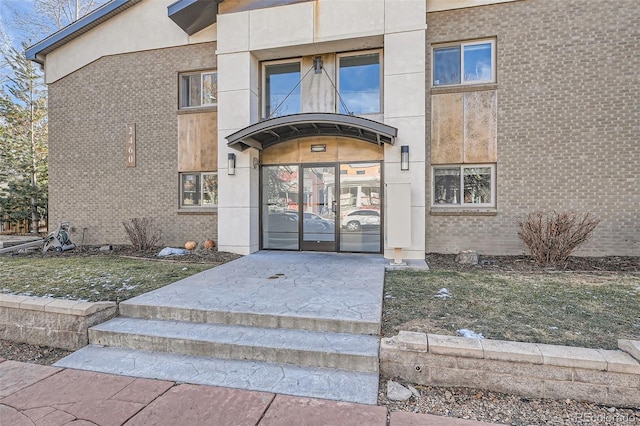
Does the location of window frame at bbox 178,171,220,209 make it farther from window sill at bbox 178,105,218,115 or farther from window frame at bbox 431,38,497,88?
window frame at bbox 431,38,497,88

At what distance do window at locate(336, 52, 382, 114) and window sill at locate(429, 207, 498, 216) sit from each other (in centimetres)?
306

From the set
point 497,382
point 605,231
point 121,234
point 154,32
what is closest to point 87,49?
point 154,32

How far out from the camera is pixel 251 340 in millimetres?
3635

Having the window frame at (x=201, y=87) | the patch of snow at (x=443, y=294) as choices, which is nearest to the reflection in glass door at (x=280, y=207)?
the window frame at (x=201, y=87)

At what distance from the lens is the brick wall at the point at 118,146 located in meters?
10.3

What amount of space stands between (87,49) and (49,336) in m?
10.9

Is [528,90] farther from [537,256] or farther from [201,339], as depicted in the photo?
[201,339]

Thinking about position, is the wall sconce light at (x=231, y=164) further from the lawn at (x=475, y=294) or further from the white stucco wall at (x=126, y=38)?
the white stucco wall at (x=126, y=38)

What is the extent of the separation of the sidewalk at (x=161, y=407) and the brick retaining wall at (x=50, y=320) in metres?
0.75

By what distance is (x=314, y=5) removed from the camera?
28.0 feet

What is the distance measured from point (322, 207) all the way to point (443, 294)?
474cm

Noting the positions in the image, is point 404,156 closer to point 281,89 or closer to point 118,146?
point 281,89

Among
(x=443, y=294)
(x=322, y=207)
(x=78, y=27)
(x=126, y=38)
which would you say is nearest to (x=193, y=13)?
(x=126, y=38)

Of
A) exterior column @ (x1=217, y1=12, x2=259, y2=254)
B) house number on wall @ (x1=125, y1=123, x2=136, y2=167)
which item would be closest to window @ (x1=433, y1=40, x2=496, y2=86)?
exterior column @ (x1=217, y1=12, x2=259, y2=254)
